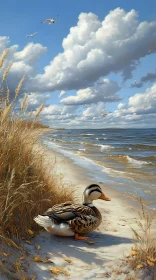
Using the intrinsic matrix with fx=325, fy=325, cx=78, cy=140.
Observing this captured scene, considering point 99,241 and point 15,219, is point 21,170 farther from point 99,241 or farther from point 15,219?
point 99,241

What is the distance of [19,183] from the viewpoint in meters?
5.01

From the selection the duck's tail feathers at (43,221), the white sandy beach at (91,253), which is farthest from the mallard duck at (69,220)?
the white sandy beach at (91,253)

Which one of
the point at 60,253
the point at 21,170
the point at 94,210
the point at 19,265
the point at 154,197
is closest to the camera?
the point at 19,265

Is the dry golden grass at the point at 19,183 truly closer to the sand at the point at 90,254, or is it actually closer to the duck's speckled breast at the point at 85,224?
the sand at the point at 90,254

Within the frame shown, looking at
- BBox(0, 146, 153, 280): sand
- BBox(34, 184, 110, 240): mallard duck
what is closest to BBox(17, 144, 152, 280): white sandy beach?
BBox(0, 146, 153, 280): sand

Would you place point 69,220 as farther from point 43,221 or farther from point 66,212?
point 43,221

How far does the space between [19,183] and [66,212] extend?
0.86 m

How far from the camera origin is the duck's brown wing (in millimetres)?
4965

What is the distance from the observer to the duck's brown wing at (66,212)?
4.96 meters

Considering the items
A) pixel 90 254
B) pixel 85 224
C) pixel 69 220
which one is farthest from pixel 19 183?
pixel 90 254

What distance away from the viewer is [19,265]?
382cm

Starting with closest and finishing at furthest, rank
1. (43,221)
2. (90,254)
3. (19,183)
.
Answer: (90,254) → (43,221) → (19,183)

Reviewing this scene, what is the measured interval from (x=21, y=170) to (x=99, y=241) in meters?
1.69

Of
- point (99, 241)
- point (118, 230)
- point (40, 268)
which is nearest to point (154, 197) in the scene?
point (118, 230)
